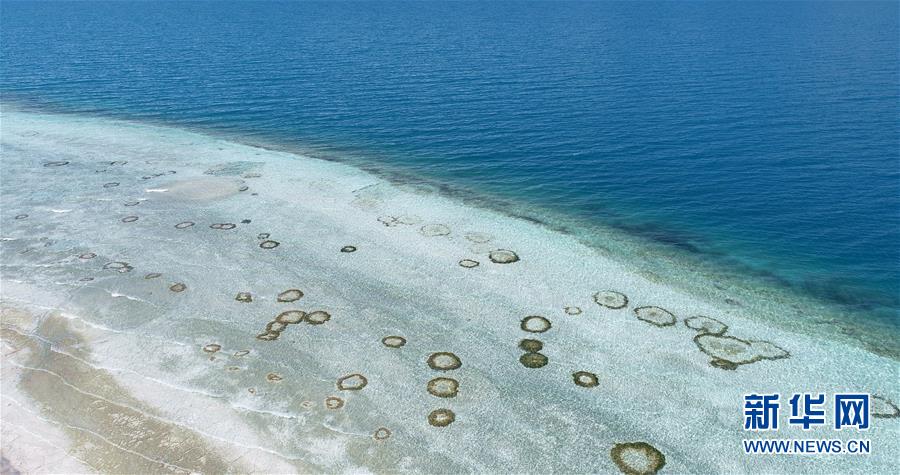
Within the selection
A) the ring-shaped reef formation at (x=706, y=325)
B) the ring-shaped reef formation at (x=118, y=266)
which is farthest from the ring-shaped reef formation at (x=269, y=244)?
the ring-shaped reef formation at (x=706, y=325)

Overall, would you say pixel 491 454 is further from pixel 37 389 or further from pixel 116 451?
pixel 37 389

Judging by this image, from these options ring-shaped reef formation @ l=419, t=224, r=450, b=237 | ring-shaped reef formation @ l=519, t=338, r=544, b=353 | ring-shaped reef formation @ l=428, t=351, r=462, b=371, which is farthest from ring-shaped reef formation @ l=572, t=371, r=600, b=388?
ring-shaped reef formation @ l=419, t=224, r=450, b=237

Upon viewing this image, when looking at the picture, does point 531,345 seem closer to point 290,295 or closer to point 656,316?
point 656,316

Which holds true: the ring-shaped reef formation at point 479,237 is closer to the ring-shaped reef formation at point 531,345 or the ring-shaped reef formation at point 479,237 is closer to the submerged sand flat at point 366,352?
the submerged sand flat at point 366,352

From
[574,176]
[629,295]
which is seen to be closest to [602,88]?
[574,176]

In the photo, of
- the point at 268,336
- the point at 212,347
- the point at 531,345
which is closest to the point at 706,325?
the point at 531,345
